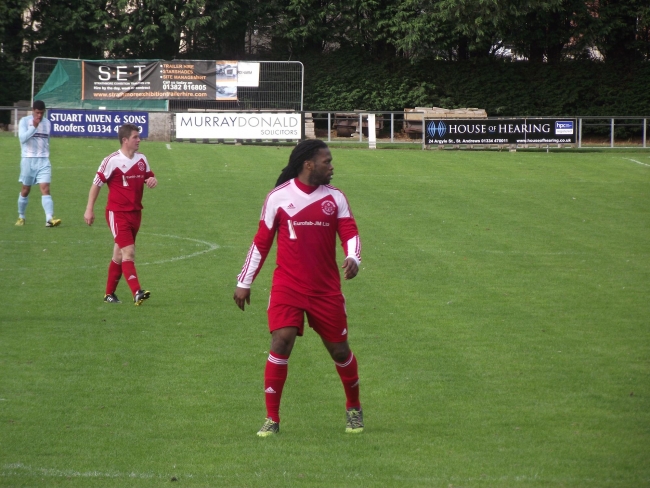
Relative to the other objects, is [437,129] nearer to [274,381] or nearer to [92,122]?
[92,122]

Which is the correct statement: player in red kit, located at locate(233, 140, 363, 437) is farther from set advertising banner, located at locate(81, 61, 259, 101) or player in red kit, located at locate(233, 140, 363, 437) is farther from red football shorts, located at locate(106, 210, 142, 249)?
set advertising banner, located at locate(81, 61, 259, 101)

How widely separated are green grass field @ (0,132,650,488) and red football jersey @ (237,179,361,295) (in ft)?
3.67

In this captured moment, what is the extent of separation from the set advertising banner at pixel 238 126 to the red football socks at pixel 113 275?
21.0 m

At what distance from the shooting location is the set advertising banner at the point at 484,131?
1273 inches

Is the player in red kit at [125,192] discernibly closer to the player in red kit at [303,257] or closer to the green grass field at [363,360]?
the green grass field at [363,360]

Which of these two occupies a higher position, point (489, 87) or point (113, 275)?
point (489, 87)

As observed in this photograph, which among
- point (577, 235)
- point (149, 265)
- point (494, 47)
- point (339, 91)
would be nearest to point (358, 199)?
point (577, 235)

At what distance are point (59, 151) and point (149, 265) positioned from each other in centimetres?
1639

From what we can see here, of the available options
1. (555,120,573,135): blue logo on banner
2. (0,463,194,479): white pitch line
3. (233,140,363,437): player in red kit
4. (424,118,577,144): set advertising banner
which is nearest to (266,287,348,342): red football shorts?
(233,140,363,437): player in red kit

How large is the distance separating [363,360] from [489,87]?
1391 inches

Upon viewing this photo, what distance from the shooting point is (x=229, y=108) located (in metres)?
34.2

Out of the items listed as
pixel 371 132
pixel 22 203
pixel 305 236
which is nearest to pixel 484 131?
pixel 371 132

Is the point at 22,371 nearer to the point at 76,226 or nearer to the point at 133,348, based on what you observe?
the point at 133,348

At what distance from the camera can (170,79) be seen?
34.3m
